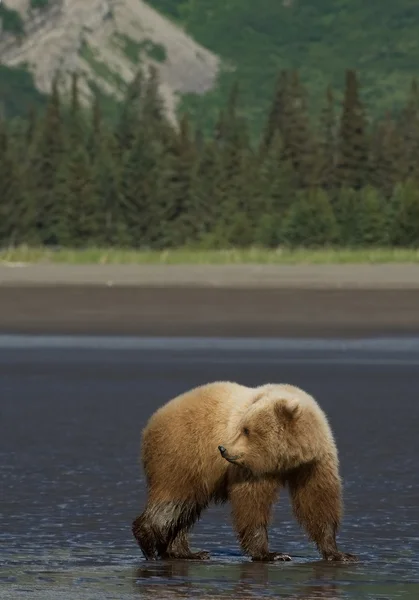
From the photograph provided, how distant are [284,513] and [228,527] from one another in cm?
61

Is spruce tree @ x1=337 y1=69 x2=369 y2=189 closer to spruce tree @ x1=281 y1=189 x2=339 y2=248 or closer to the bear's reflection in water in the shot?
spruce tree @ x1=281 y1=189 x2=339 y2=248

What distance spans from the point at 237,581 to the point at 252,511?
1.67 feet

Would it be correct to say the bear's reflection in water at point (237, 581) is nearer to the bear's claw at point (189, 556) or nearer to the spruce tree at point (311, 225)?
the bear's claw at point (189, 556)

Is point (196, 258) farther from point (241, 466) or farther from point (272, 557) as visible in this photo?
point (241, 466)

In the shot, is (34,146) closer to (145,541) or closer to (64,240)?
(64,240)

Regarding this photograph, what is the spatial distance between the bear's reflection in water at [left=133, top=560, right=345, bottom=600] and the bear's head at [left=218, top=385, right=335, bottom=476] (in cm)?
55

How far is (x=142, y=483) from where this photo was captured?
11.9m

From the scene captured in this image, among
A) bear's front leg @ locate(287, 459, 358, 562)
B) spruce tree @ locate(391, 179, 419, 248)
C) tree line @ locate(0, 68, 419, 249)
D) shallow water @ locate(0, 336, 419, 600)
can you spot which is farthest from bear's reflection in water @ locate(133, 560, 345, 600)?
tree line @ locate(0, 68, 419, 249)

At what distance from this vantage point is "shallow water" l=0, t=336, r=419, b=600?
872 centimetres

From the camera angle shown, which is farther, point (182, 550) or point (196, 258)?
point (196, 258)

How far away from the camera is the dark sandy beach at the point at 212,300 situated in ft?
94.7

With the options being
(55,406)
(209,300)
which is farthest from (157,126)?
(55,406)

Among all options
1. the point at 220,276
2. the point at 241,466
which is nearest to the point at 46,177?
the point at 220,276

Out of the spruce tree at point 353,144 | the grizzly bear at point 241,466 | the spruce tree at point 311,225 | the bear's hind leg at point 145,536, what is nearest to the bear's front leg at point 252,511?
the grizzly bear at point 241,466
